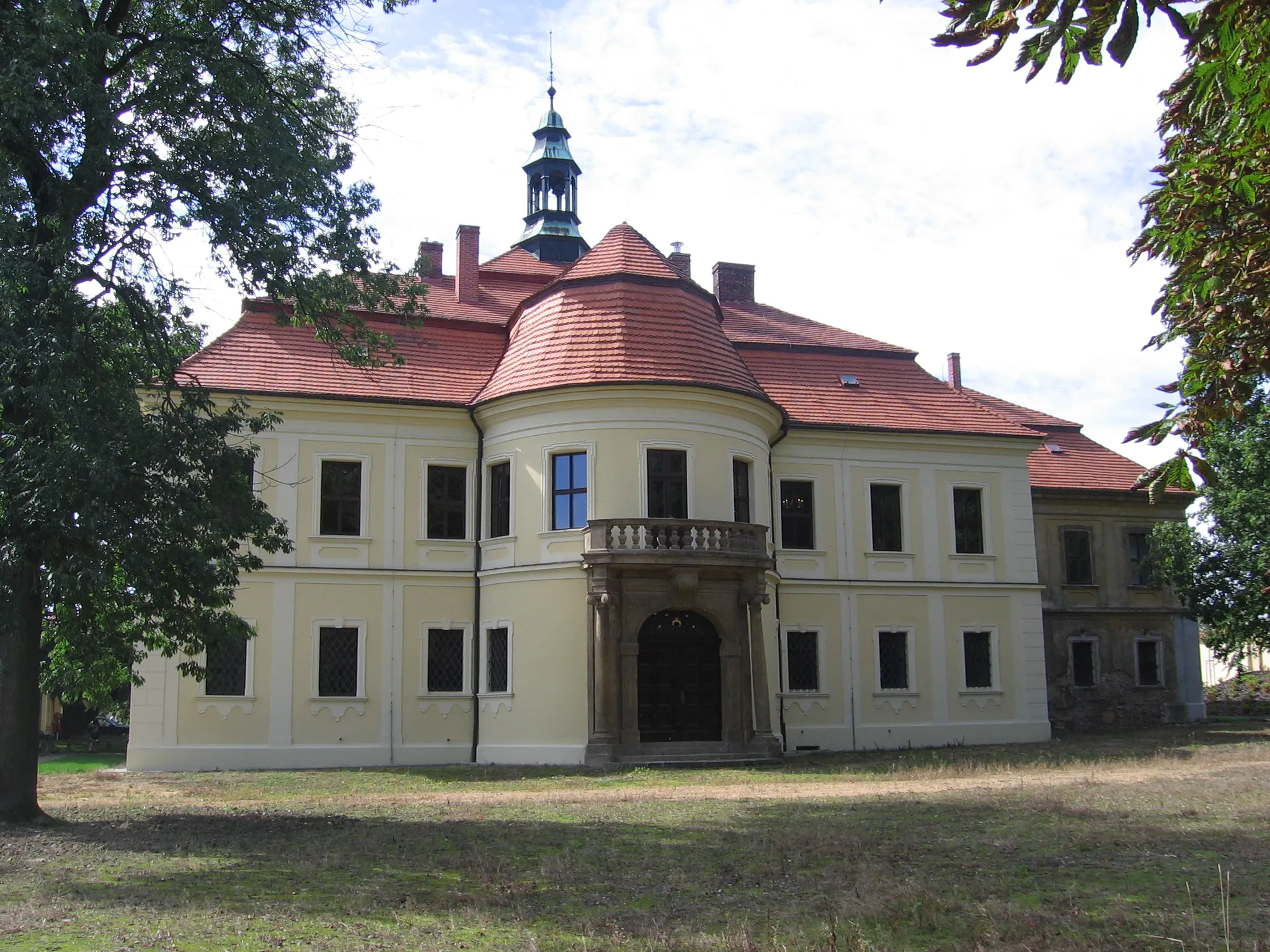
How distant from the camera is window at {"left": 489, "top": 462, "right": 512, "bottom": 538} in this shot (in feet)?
82.1

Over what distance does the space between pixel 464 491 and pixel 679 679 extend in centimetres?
650

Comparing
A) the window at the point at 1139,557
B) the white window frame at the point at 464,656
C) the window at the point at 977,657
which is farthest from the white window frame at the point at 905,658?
the window at the point at 1139,557

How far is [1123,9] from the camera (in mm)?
4055

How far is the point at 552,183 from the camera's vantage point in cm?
4009

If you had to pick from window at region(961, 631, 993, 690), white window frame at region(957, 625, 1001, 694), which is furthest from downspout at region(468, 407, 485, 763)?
window at region(961, 631, 993, 690)

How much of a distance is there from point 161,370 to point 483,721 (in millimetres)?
13066

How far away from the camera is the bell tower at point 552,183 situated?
130ft

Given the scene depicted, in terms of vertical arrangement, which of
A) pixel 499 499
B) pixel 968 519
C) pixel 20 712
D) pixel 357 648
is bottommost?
pixel 20 712

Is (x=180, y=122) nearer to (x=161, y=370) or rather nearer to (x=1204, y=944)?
(x=161, y=370)

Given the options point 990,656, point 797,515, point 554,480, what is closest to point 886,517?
point 797,515

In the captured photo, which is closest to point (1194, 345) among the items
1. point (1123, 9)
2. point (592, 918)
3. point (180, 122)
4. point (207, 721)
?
point (1123, 9)

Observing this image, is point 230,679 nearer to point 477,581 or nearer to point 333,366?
point 477,581

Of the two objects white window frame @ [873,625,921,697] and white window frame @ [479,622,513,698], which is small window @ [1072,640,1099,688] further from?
white window frame @ [479,622,513,698]

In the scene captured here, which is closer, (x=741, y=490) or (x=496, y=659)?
(x=496, y=659)
